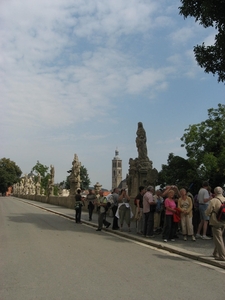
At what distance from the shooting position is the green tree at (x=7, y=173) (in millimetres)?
103300

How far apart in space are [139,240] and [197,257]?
10.5ft

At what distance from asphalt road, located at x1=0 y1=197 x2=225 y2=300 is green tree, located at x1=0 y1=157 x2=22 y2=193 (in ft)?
319

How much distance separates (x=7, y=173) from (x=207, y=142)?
7634 centimetres

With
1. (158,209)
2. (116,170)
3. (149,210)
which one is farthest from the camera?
(116,170)

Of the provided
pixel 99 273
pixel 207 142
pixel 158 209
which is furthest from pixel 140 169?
pixel 207 142

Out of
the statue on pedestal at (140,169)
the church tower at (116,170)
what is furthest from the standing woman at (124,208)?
the church tower at (116,170)

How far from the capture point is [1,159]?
4313 inches

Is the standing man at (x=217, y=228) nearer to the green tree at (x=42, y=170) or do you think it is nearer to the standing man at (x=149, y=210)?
the standing man at (x=149, y=210)

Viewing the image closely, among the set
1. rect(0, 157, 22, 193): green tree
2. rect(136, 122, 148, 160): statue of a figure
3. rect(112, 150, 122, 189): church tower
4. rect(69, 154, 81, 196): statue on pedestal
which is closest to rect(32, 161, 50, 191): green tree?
rect(0, 157, 22, 193): green tree

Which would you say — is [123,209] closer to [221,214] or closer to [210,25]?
[221,214]

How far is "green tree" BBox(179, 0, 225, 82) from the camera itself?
12.2m

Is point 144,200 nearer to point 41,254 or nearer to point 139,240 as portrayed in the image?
point 139,240

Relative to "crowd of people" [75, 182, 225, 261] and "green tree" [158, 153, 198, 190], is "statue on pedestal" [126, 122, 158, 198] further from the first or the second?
"green tree" [158, 153, 198, 190]

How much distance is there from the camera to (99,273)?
21.9 ft
